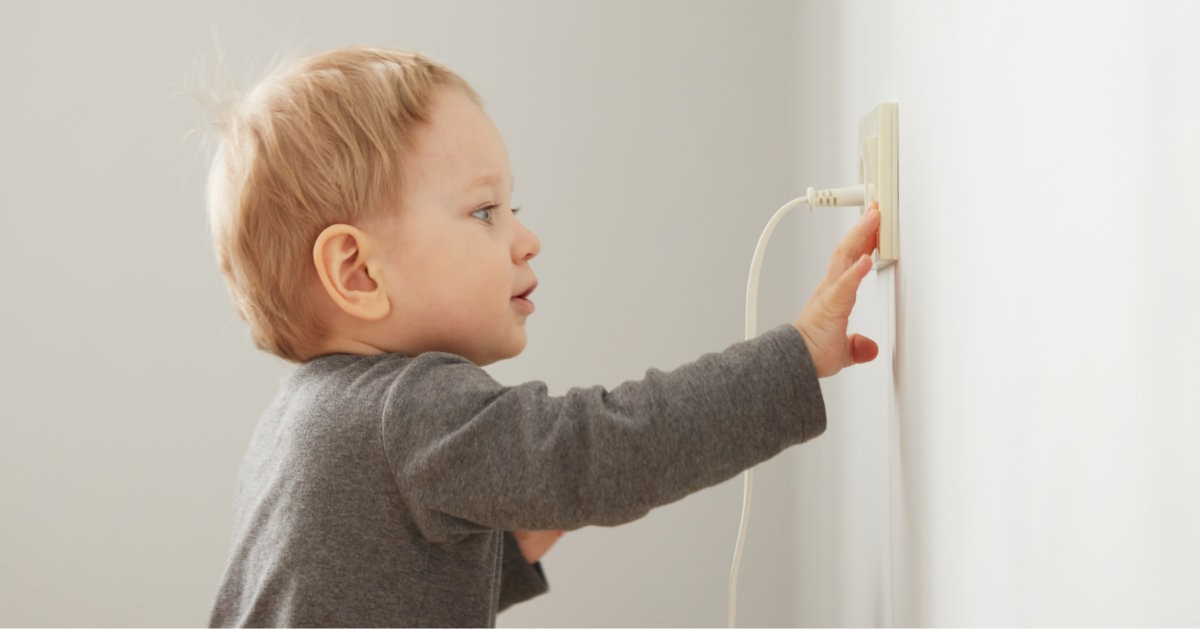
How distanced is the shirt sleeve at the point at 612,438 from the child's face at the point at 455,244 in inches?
4.9

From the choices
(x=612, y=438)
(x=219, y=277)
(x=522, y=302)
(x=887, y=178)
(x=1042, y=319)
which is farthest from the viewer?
(x=219, y=277)

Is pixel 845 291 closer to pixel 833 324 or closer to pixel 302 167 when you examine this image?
pixel 833 324

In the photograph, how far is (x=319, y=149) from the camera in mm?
793

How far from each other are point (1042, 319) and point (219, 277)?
1405 mm

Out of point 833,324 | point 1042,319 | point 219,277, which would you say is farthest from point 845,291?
point 219,277

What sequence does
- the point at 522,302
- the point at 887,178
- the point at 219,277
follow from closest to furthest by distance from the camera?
the point at 887,178, the point at 522,302, the point at 219,277

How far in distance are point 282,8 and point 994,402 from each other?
1.40 meters

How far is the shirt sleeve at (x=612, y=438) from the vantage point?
676 millimetres

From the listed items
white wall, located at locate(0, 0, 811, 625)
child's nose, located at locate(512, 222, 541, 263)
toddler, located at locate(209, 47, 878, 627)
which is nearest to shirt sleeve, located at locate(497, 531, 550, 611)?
toddler, located at locate(209, 47, 878, 627)

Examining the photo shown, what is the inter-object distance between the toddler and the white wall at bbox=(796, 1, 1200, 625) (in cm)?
9

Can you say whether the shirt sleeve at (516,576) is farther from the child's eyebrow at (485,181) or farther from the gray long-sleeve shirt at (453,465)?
the child's eyebrow at (485,181)

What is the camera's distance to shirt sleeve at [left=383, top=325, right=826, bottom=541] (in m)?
0.68

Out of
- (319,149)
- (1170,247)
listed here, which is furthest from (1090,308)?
(319,149)

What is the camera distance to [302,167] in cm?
80
